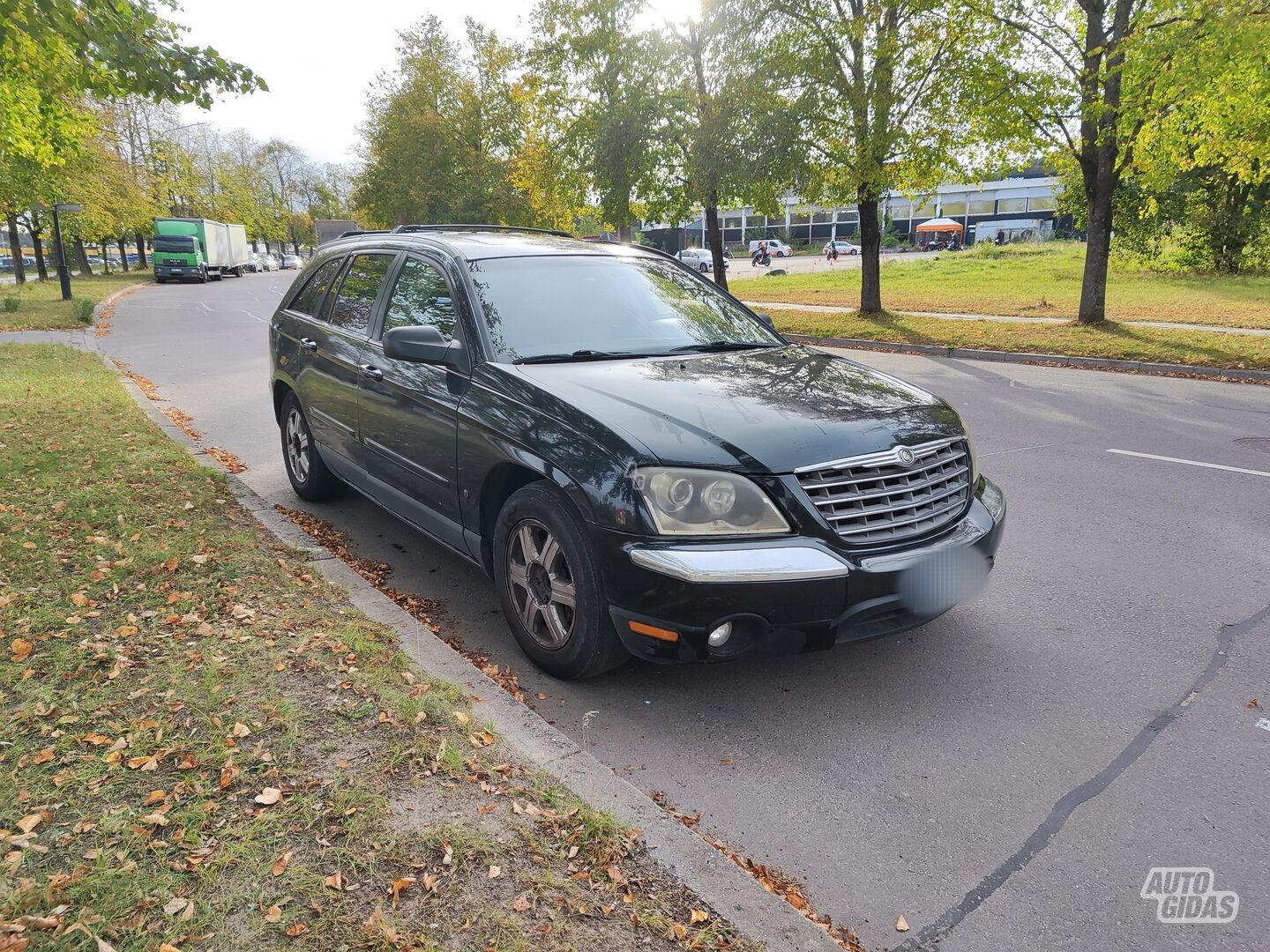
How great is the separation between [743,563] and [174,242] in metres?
49.0

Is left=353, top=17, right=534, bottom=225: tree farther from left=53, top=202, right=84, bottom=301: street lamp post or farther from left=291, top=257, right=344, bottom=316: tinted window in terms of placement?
left=291, top=257, right=344, bottom=316: tinted window

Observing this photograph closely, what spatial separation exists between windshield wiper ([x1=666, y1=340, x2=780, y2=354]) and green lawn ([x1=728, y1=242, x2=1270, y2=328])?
50.3ft

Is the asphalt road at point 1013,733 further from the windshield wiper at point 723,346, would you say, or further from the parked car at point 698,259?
the parked car at point 698,259

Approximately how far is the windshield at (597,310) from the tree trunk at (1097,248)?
1384 centimetres

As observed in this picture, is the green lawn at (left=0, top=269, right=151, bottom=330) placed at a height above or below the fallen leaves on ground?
above

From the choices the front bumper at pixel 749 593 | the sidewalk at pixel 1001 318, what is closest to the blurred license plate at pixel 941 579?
the front bumper at pixel 749 593

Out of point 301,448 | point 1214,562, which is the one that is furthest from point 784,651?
point 301,448

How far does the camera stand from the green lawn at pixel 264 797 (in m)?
2.23

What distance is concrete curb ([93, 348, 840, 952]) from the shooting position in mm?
2307

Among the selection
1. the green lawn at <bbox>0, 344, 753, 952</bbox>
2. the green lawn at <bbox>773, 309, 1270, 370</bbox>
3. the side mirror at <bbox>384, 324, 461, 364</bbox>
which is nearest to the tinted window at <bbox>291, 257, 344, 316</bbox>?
the side mirror at <bbox>384, 324, 461, 364</bbox>

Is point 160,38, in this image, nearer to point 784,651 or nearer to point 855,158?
point 784,651

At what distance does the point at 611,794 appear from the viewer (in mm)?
2814

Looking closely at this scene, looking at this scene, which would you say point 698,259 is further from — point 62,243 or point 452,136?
point 62,243

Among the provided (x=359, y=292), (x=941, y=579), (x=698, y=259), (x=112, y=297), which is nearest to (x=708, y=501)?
(x=941, y=579)
